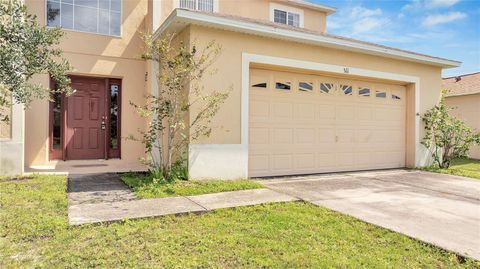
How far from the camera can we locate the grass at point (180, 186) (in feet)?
18.5

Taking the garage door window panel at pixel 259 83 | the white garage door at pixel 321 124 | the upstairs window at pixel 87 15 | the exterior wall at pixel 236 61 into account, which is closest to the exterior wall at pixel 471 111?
the white garage door at pixel 321 124

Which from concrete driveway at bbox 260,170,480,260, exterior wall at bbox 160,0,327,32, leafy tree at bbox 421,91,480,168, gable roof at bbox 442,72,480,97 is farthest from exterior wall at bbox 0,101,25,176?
gable roof at bbox 442,72,480,97

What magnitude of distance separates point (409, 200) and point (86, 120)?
827 centimetres

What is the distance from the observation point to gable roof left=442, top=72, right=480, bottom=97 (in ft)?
47.8

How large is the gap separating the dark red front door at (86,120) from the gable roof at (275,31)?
2888 mm

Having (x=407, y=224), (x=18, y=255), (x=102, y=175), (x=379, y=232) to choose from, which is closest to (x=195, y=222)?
(x=18, y=255)

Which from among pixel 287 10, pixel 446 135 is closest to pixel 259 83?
pixel 446 135

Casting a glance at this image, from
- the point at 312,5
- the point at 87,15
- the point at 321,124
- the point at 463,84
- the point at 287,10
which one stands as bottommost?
the point at 321,124

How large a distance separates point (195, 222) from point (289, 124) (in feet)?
15.1

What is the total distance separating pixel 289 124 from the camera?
26.8 feet

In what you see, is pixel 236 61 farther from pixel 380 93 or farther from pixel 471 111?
pixel 471 111

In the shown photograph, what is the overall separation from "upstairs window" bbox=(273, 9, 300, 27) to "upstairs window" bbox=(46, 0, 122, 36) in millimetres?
6316

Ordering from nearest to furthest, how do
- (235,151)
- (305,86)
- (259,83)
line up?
1. (235,151)
2. (259,83)
3. (305,86)

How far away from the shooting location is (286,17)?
1347 cm
